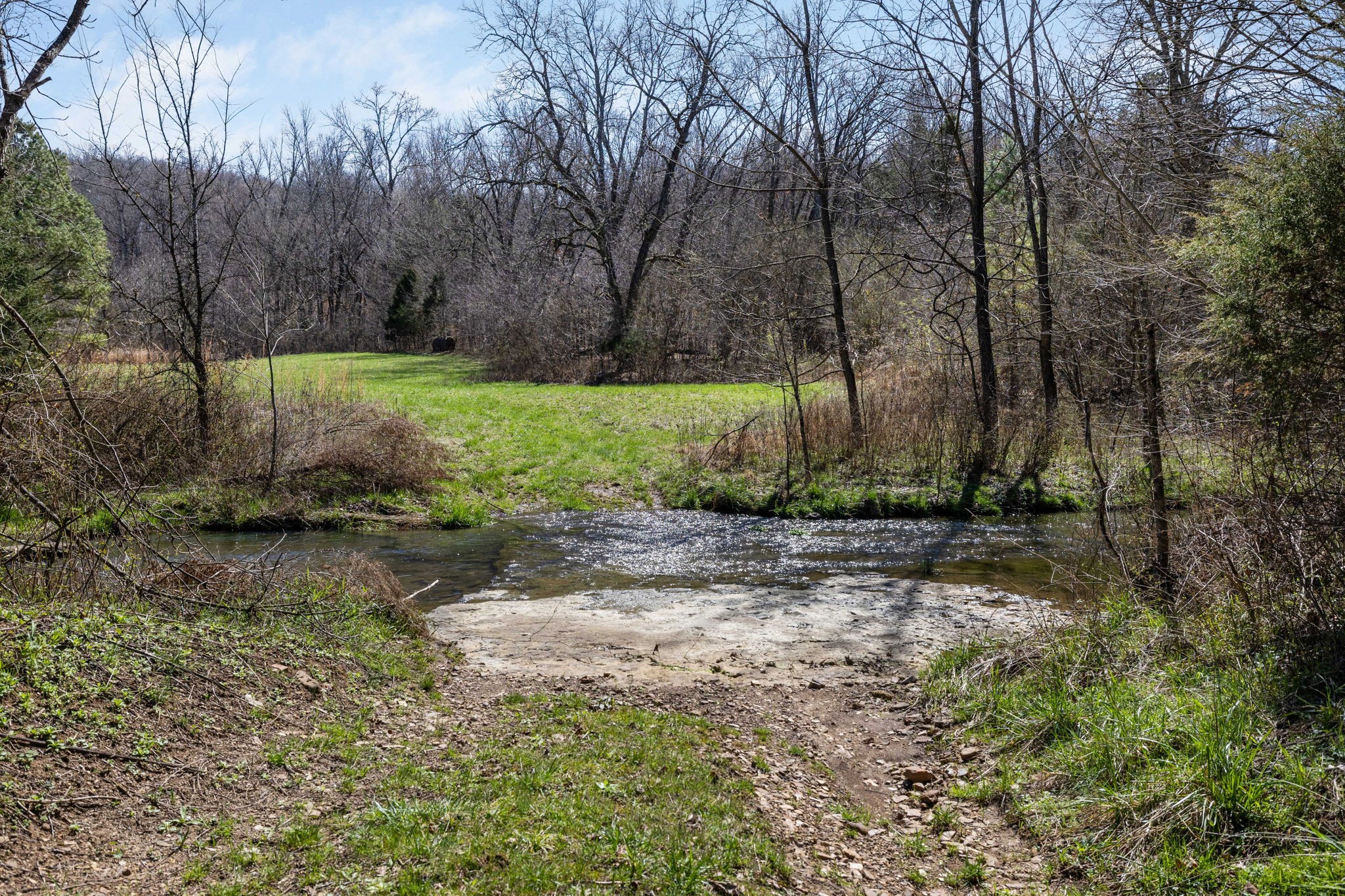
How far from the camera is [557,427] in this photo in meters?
21.4

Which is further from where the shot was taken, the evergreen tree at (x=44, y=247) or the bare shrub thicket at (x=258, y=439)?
the evergreen tree at (x=44, y=247)

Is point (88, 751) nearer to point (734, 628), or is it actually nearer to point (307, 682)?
point (307, 682)

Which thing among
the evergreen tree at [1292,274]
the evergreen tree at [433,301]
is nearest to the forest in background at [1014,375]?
the evergreen tree at [1292,274]

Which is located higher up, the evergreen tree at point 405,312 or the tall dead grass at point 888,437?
the evergreen tree at point 405,312

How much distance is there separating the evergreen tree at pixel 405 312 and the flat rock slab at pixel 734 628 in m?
39.4

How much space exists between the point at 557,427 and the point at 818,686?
49.3 feet

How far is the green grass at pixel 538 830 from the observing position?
3.77 meters

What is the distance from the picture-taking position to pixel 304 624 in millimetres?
6742

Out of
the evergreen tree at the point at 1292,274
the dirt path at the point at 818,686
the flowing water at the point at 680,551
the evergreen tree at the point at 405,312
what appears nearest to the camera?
the dirt path at the point at 818,686

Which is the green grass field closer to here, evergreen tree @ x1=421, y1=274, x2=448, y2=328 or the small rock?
the small rock

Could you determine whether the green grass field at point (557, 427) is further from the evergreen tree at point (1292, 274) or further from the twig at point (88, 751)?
the evergreen tree at point (1292, 274)

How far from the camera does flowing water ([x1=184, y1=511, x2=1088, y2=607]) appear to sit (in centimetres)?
1109

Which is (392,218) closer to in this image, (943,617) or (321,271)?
(321,271)

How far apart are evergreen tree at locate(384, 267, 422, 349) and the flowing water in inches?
1355
